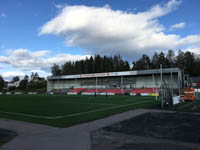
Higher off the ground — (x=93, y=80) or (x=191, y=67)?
(x=191, y=67)

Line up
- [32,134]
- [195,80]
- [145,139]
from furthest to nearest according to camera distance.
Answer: [195,80]
[32,134]
[145,139]

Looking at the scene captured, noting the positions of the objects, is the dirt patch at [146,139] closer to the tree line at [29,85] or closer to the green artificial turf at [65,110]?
the green artificial turf at [65,110]

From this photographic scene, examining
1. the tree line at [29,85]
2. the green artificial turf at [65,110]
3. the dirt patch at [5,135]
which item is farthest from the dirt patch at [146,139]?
the tree line at [29,85]

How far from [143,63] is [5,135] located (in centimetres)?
9157

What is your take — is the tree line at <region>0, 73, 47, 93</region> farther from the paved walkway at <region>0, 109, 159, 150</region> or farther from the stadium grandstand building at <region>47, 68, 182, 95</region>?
the paved walkway at <region>0, 109, 159, 150</region>

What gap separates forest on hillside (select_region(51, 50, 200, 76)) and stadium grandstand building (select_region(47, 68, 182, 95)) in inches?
844

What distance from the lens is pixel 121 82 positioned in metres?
59.2

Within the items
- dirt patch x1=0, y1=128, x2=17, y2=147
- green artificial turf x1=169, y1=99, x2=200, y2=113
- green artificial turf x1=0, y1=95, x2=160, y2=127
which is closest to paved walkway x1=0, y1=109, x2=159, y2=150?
dirt patch x1=0, y1=128, x2=17, y2=147

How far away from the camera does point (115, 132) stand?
888 centimetres

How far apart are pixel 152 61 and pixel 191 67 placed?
20734mm

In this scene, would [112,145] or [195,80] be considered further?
[195,80]

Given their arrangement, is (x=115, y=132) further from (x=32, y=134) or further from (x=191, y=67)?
(x=191, y=67)

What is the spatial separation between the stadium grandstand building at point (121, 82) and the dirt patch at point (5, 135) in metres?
46.0

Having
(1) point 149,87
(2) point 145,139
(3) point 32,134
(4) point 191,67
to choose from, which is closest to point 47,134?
(3) point 32,134
